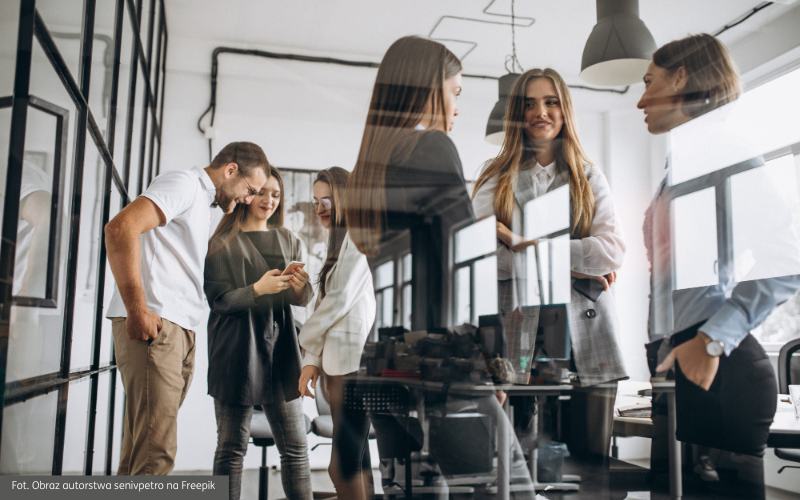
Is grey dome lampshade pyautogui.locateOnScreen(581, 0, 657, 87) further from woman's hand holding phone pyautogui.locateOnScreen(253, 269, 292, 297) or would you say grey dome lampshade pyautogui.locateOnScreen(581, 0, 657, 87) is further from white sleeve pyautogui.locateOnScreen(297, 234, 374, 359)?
woman's hand holding phone pyautogui.locateOnScreen(253, 269, 292, 297)

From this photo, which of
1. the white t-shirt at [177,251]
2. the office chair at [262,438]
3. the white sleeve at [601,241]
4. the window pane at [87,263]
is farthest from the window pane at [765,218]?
the window pane at [87,263]

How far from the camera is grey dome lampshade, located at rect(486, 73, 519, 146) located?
165 centimetres

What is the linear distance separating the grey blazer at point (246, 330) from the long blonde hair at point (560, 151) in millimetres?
697

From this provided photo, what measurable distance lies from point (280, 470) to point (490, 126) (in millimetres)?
1201

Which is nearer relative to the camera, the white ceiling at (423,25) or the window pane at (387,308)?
the window pane at (387,308)

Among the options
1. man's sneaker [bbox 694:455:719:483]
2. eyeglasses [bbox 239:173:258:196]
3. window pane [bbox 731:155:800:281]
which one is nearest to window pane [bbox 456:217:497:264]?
eyeglasses [bbox 239:173:258:196]

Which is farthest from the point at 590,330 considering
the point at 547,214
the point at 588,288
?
the point at 547,214

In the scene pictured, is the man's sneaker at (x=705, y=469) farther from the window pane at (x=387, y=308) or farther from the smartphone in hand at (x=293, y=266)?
the smartphone in hand at (x=293, y=266)

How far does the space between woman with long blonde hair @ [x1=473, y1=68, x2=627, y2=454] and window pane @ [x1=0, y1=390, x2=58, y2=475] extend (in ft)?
4.03

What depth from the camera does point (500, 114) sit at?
5.49 feet

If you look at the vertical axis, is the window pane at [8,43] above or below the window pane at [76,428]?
above

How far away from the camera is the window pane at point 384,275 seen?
1.52 metres

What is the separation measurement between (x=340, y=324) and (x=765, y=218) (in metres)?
1.42

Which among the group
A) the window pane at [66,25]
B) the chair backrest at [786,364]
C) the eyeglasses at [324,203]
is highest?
the window pane at [66,25]
